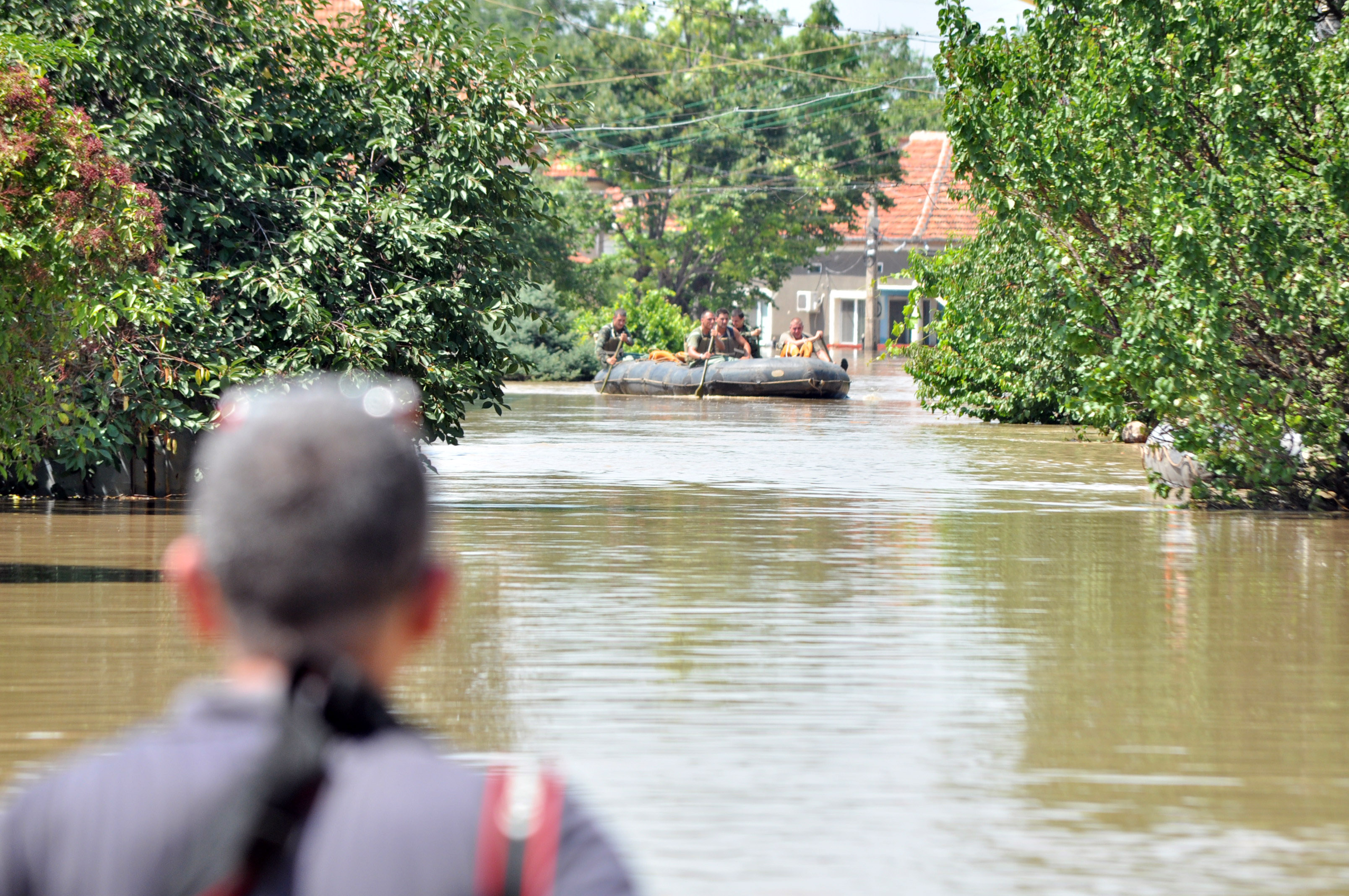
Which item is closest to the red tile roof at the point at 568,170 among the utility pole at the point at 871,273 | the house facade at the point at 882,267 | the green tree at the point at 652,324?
the house facade at the point at 882,267

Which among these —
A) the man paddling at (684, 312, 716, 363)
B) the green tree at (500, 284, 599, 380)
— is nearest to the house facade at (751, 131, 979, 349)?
the green tree at (500, 284, 599, 380)

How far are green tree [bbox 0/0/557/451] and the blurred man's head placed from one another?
12.5m

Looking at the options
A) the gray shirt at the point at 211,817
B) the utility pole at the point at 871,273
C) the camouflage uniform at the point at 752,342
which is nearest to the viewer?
the gray shirt at the point at 211,817

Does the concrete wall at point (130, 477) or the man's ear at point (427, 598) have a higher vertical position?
the man's ear at point (427, 598)

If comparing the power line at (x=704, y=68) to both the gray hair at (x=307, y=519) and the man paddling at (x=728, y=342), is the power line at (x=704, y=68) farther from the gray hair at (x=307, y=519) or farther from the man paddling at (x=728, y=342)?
the gray hair at (x=307, y=519)

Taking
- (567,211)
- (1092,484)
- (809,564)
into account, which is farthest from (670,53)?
(809,564)

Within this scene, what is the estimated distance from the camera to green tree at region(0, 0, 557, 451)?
48.2 feet

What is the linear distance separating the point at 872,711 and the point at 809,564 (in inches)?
179

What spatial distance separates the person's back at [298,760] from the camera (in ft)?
5.75

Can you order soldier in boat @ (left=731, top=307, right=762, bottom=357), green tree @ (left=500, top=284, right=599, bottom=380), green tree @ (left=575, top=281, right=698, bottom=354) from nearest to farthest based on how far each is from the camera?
soldier in boat @ (left=731, top=307, right=762, bottom=357) → green tree @ (left=500, top=284, right=599, bottom=380) → green tree @ (left=575, top=281, right=698, bottom=354)

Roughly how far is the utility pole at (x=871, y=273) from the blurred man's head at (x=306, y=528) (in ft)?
245

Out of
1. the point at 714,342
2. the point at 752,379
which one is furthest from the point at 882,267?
the point at 752,379

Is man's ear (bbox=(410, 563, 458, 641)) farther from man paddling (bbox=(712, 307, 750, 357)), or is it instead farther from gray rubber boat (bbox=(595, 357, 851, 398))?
man paddling (bbox=(712, 307, 750, 357))

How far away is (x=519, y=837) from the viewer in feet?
5.77
